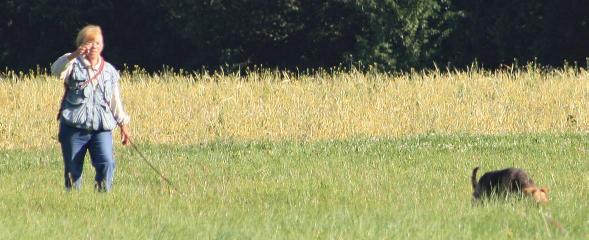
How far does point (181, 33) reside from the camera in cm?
4584

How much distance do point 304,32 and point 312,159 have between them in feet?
107

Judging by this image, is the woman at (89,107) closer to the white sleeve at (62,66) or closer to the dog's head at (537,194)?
the white sleeve at (62,66)

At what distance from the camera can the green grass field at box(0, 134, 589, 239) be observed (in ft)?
24.5

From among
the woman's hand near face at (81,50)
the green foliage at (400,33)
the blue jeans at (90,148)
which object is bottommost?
the blue jeans at (90,148)

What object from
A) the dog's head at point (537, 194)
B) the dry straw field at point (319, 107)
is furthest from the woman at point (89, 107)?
the dry straw field at point (319, 107)

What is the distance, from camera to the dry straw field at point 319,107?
18.6m

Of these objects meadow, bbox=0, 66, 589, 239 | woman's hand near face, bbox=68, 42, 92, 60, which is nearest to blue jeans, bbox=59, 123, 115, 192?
meadow, bbox=0, 66, 589, 239

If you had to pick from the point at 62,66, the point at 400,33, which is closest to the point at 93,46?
the point at 62,66

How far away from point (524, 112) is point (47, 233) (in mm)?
13367

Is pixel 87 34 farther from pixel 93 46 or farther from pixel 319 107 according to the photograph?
pixel 319 107

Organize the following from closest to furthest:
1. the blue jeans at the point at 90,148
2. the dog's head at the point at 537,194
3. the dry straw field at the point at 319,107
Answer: the dog's head at the point at 537,194 → the blue jeans at the point at 90,148 → the dry straw field at the point at 319,107

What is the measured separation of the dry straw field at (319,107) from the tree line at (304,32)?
18.0 m

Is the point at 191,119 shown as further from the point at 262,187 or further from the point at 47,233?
the point at 47,233

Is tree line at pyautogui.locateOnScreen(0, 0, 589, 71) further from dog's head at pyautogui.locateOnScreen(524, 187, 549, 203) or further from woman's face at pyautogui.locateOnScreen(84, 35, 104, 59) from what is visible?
dog's head at pyautogui.locateOnScreen(524, 187, 549, 203)
